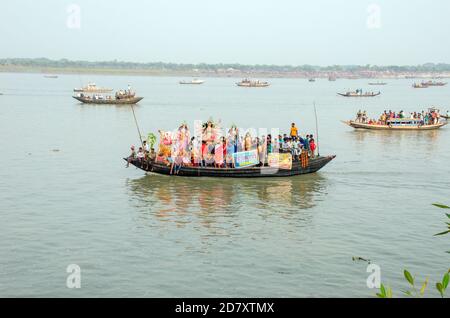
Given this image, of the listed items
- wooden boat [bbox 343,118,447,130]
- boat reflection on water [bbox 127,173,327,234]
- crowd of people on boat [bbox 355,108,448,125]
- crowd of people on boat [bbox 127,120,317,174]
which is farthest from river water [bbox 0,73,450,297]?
crowd of people on boat [bbox 355,108,448,125]

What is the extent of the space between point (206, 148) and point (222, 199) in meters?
3.75

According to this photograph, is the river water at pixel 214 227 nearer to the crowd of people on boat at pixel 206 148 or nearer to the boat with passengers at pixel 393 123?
the crowd of people on boat at pixel 206 148

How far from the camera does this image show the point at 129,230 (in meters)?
19.2

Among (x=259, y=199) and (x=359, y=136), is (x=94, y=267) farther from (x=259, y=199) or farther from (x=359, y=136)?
(x=359, y=136)

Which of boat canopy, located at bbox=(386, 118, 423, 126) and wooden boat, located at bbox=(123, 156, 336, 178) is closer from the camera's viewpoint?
wooden boat, located at bbox=(123, 156, 336, 178)

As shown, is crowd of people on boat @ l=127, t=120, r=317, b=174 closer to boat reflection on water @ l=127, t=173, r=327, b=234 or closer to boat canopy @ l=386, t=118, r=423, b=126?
boat reflection on water @ l=127, t=173, r=327, b=234

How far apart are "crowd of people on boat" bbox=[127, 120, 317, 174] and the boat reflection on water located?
85cm

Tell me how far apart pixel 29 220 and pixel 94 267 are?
18.6 ft

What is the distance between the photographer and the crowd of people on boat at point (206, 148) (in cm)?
2633

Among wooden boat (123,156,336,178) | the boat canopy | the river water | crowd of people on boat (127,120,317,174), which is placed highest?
crowd of people on boat (127,120,317,174)

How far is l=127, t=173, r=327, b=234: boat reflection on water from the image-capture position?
20891 millimetres

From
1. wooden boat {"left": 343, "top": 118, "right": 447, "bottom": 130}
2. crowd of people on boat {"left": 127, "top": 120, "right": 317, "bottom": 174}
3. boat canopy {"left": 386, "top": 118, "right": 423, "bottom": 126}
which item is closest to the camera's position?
crowd of people on boat {"left": 127, "top": 120, "right": 317, "bottom": 174}

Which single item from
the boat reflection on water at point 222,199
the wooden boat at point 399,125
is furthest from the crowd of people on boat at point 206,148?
the wooden boat at point 399,125

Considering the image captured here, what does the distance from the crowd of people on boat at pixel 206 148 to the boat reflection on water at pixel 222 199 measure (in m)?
0.85
